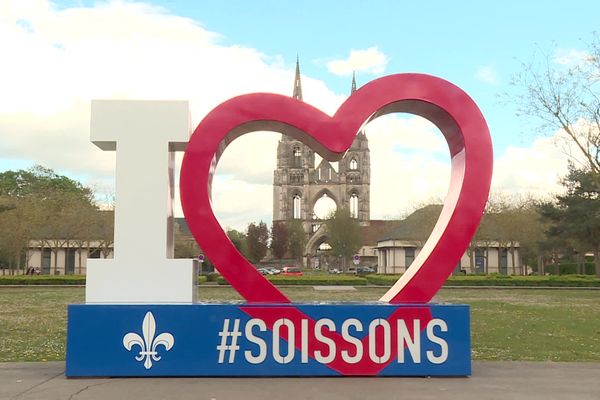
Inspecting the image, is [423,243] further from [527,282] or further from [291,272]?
[291,272]

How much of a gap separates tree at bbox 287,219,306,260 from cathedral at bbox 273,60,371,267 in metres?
15.6

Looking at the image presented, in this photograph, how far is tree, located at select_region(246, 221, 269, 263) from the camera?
82.9 metres

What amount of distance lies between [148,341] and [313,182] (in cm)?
10080

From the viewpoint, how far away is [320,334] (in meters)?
7.98

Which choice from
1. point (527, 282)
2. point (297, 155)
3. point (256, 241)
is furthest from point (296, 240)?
point (527, 282)

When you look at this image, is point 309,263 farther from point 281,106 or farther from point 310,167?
point 281,106

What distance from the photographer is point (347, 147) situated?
8.48 meters

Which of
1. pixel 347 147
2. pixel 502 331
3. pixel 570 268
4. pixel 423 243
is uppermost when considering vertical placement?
pixel 347 147

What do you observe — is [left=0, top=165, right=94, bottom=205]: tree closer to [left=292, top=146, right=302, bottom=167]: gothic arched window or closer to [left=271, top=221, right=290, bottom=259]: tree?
[left=271, top=221, right=290, bottom=259]: tree

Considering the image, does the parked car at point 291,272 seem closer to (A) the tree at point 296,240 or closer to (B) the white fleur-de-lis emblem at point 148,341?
(A) the tree at point 296,240

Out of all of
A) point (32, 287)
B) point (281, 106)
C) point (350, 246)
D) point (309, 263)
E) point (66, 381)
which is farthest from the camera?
point (309, 263)

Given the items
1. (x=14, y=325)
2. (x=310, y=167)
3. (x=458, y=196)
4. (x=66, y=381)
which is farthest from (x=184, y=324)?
(x=310, y=167)

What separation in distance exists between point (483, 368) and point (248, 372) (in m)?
3.34

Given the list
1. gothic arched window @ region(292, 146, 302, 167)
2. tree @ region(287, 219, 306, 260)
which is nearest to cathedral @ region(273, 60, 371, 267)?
gothic arched window @ region(292, 146, 302, 167)
